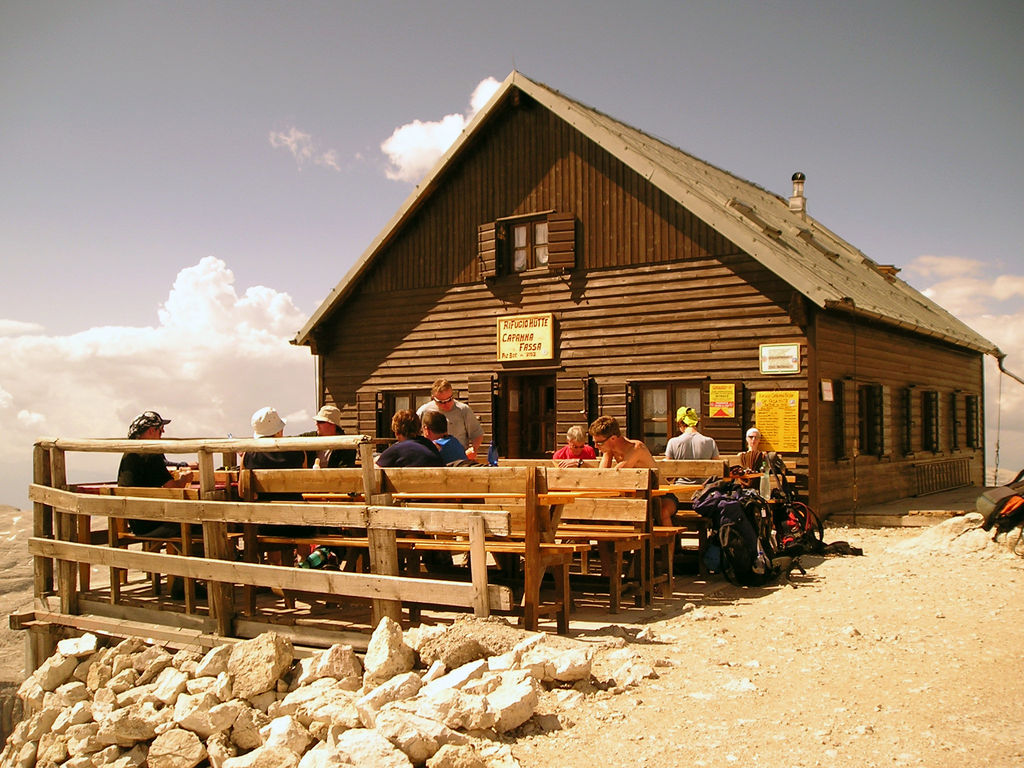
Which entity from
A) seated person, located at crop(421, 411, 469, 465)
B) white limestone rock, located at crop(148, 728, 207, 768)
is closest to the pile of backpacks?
seated person, located at crop(421, 411, 469, 465)

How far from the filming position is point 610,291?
573 inches

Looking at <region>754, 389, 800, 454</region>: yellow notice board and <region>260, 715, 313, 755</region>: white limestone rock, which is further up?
<region>754, 389, 800, 454</region>: yellow notice board

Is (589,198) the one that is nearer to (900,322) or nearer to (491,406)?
(491,406)

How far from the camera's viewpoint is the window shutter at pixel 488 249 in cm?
1571

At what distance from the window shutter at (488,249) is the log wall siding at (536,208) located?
0.39 feet

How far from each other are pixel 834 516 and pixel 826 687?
28.9 feet

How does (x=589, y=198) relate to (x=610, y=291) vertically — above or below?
above

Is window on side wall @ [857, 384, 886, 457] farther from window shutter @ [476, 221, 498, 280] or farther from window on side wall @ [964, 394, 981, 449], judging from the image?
window on side wall @ [964, 394, 981, 449]

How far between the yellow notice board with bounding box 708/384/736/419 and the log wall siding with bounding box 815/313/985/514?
126 cm

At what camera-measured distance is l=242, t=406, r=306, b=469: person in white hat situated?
26.3ft

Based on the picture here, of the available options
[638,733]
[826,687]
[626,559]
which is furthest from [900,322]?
[638,733]

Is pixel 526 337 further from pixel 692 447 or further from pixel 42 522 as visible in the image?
pixel 42 522

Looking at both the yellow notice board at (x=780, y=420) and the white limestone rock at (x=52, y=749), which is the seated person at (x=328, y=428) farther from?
the yellow notice board at (x=780, y=420)

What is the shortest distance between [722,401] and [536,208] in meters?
4.80
